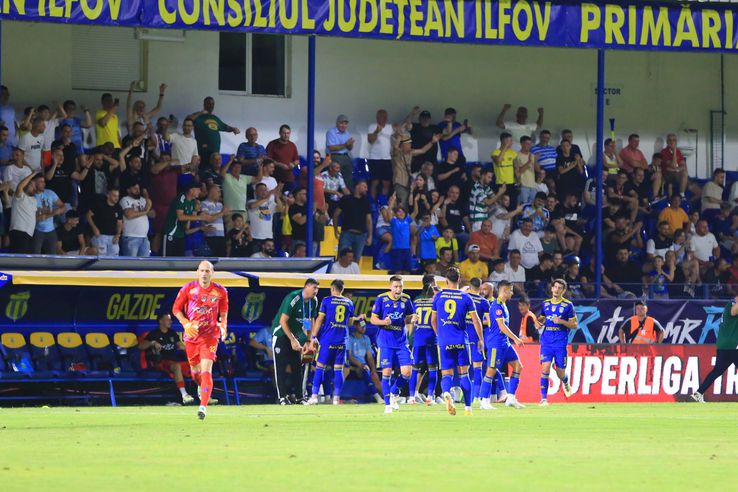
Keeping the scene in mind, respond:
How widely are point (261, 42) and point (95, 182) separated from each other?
682 cm

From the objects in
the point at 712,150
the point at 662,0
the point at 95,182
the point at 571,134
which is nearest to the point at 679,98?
the point at 712,150

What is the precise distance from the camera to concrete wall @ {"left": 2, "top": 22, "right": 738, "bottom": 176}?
28.3 metres

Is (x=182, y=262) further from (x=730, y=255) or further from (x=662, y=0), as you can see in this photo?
(x=730, y=255)

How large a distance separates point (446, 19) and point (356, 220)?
4.14 metres

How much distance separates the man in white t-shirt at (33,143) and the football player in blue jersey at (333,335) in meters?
5.60

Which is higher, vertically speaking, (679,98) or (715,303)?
(679,98)

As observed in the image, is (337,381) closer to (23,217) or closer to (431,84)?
(23,217)

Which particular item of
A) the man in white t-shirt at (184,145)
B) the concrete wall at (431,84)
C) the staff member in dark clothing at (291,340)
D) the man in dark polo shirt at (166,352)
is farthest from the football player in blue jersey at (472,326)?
the concrete wall at (431,84)

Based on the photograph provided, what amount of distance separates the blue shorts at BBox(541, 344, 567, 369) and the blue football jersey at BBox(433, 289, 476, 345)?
372 cm

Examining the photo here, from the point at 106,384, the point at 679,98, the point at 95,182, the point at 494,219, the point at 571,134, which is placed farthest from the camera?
the point at 679,98

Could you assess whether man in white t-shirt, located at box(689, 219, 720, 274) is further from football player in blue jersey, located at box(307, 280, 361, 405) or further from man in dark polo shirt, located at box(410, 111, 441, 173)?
football player in blue jersey, located at box(307, 280, 361, 405)

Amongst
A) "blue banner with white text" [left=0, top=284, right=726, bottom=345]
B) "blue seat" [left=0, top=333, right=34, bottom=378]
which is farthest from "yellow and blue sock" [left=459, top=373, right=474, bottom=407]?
"blue seat" [left=0, top=333, right=34, bottom=378]

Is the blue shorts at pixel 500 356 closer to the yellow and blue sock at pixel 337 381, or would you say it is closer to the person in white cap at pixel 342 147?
the yellow and blue sock at pixel 337 381

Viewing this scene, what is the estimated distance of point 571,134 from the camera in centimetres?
3150
